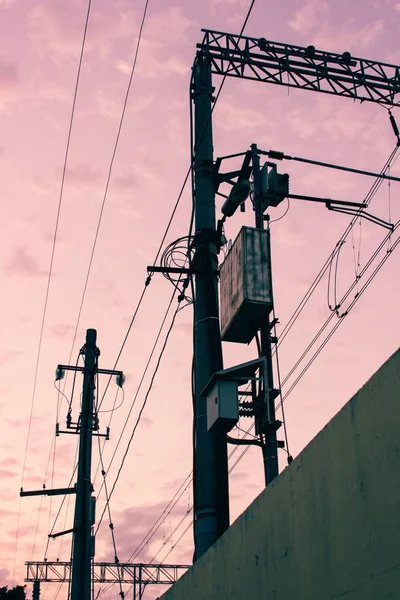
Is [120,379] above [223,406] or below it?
above

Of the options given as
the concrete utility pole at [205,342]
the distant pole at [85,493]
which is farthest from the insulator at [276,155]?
the distant pole at [85,493]

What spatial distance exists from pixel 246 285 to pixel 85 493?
41.2ft

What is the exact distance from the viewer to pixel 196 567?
9438 millimetres

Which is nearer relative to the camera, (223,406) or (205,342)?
(223,406)

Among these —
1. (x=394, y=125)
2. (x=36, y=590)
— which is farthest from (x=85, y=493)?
(x=36, y=590)

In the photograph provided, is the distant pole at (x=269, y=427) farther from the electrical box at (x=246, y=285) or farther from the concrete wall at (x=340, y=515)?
the concrete wall at (x=340, y=515)

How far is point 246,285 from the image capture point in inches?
434

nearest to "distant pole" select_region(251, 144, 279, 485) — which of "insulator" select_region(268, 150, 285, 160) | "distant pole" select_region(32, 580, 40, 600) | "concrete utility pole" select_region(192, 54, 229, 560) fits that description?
"concrete utility pole" select_region(192, 54, 229, 560)

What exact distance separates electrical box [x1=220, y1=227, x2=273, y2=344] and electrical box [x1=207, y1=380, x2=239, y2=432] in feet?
4.67

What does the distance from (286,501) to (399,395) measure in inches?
79.7

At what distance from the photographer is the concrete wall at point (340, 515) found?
473 centimetres

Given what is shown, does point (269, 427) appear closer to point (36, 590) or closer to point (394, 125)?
point (394, 125)

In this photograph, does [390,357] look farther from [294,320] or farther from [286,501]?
[294,320]

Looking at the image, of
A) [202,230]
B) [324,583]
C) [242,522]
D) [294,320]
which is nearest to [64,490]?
[294,320]
